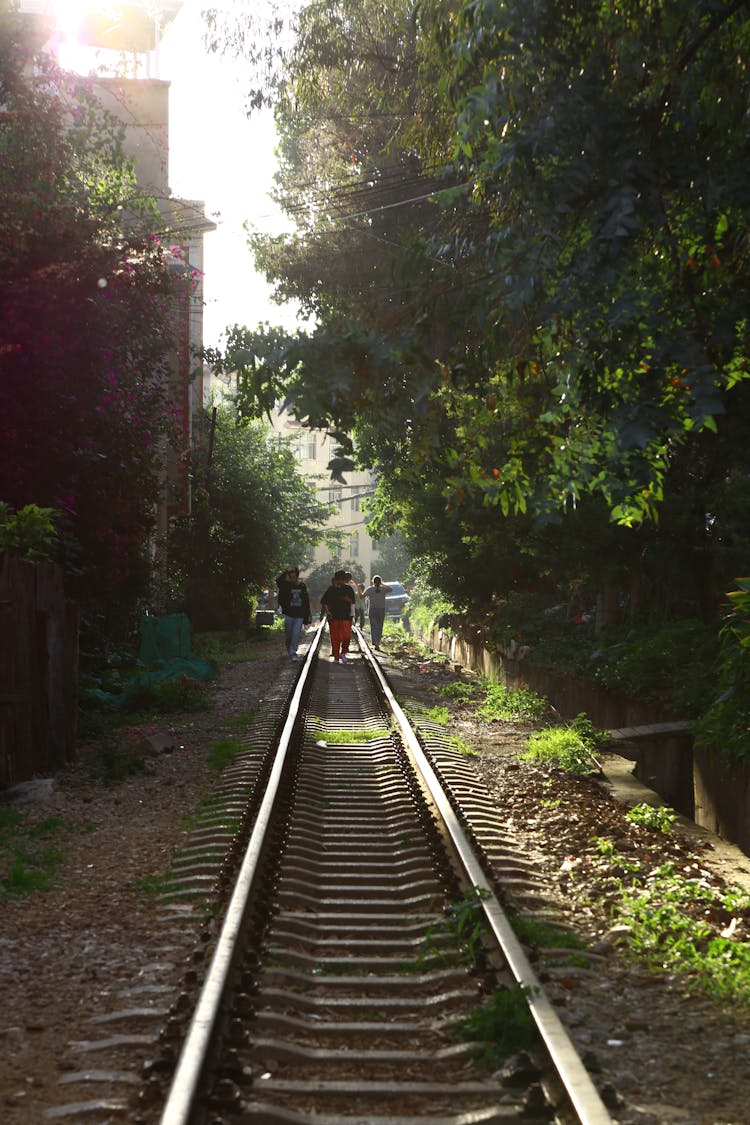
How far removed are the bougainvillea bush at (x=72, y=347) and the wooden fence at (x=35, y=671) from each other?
7.87ft

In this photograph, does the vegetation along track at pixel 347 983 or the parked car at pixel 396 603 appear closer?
the vegetation along track at pixel 347 983

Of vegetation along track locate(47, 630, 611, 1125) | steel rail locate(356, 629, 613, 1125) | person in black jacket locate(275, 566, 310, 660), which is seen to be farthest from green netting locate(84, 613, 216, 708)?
steel rail locate(356, 629, 613, 1125)

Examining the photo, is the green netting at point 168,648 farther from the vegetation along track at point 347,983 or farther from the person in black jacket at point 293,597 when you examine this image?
the vegetation along track at point 347,983

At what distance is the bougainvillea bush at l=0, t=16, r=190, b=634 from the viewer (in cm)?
1348

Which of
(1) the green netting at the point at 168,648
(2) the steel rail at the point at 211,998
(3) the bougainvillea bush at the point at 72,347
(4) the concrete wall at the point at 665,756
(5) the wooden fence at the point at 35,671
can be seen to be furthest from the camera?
(1) the green netting at the point at 168,648

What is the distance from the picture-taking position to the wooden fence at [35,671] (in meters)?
10.0

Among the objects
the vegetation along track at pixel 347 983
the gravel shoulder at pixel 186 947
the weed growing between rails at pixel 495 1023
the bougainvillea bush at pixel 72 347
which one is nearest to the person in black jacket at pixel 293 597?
the bougainvillea bush at pixel 72 347

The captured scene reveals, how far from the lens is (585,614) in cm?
2231

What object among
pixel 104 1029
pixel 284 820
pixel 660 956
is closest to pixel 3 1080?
pixel 104 1029

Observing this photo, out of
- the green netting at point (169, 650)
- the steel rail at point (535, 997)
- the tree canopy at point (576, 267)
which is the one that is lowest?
the steel rail at point (535, 997)

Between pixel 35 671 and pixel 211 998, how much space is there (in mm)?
6778

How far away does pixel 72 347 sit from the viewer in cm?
1398

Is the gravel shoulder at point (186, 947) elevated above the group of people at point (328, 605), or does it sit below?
below

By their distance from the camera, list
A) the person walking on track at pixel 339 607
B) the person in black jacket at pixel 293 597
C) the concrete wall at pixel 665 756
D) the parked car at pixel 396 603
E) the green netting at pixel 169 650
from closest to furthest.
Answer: the concrete wall at pixel 665 756 < the green netting at pixel 169 650 < the person walking on track at pixel 339 607 < the person in black jacket at pixel 293 597 < the parked car at pixel 396 603
